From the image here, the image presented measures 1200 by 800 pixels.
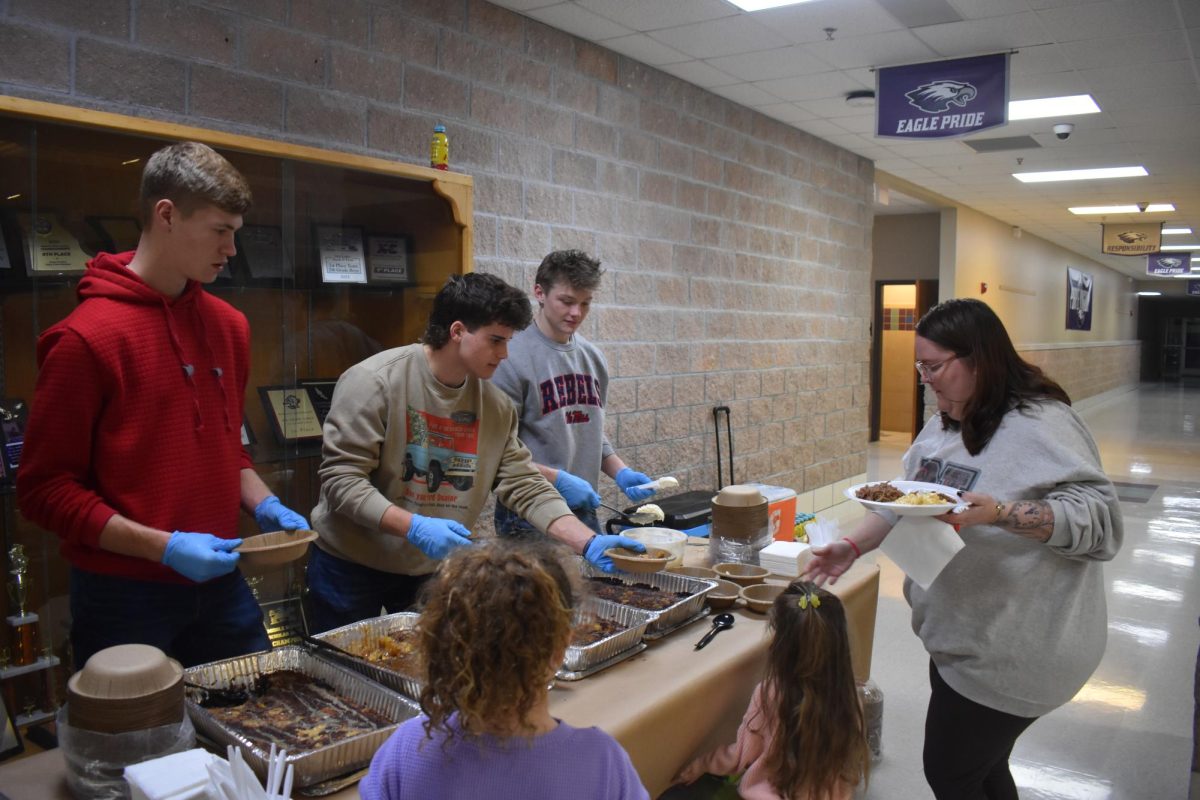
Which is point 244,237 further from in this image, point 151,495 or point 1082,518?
point 1082,518

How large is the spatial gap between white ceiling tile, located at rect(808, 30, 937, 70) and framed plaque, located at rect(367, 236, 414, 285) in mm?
2587

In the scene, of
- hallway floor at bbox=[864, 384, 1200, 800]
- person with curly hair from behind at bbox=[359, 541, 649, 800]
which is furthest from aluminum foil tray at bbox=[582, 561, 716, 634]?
hallway floor at bbox=[864, 384, 1200, 800]

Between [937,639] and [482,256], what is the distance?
2500mm

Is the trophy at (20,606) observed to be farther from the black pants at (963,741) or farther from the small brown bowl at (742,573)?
the black pants at (963,741)

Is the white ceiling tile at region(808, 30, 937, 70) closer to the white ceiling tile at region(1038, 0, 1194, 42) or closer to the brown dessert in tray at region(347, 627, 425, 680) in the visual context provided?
the white ceiling tile at region(1038, 0, 1194, 42)

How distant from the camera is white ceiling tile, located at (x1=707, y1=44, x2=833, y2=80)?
475 cm

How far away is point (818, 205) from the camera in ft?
22.4

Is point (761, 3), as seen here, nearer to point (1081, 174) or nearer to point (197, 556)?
point (197, 556)

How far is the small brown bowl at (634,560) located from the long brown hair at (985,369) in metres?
0.81

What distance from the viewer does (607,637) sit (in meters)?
1.95

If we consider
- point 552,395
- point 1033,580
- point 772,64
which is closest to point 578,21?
point 772,64

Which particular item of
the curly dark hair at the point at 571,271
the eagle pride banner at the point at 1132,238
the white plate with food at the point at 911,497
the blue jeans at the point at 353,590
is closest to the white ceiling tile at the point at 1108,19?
the curly dark hair at the point at 571,271

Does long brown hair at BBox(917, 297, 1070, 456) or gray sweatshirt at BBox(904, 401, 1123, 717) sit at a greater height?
long brown hair at BBox(917, 297, 1070, 456)

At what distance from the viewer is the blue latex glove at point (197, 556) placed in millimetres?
1779
